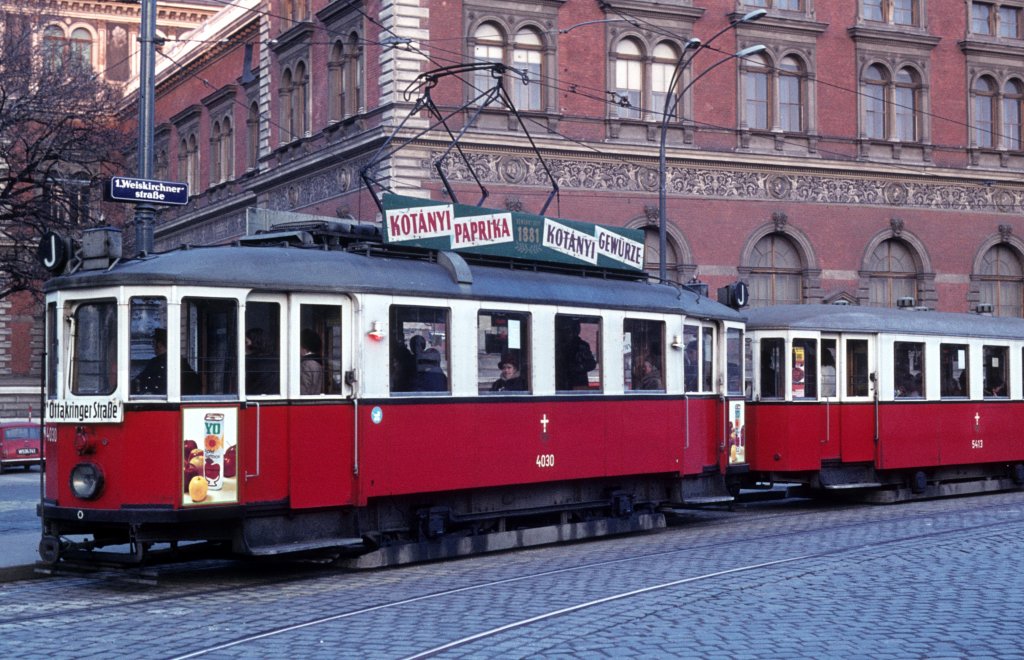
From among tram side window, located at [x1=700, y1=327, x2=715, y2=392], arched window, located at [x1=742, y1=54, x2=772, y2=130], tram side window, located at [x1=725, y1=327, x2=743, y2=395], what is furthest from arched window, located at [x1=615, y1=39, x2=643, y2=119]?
tram side window, located at [x1=700, y1=327, x2=715, y2=392]

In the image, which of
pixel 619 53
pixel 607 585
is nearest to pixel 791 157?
pixel 619 53

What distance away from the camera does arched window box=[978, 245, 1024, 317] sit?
141 ft

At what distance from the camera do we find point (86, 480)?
12039 mm

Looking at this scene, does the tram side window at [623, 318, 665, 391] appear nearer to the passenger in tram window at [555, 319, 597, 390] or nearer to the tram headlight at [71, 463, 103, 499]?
the passenger in tram window at [555, 319, 597, 390]

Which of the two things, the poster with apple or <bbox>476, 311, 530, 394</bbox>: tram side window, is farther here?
<bbox>476, 311, 530, 394</bbox>: tram side window

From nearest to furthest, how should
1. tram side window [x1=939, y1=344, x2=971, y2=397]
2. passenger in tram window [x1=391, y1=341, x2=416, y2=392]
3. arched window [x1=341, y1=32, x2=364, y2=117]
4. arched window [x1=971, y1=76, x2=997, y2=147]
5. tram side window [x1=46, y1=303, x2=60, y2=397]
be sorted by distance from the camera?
tram side window [x1=46, y1=303, x2=60, y2=397] < passenger in tram window [x1=391, y1=341, x2=416, y2=392] < tram side window [x1=939, y1=344, x2=971, y2=397] < arched window [x1=341, y1=32, x2=364, y2=117] < arched window [x1=971, y1=76, x2=997, y2=147]

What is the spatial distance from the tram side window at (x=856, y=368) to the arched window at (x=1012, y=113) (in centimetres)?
2468

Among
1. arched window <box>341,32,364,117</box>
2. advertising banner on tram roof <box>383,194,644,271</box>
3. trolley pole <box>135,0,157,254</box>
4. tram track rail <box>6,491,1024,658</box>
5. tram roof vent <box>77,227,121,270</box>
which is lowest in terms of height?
tram track rail <box>6,491,1024,658</box>

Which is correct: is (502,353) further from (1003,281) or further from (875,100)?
(1003,281)

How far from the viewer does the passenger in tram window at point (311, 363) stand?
12812 mm

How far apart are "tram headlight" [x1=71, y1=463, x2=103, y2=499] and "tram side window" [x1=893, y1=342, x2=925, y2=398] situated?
13.3m

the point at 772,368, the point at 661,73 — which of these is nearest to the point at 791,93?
the point at 661,73

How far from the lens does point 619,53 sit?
3725 cm

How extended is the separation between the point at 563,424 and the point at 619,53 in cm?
2334
